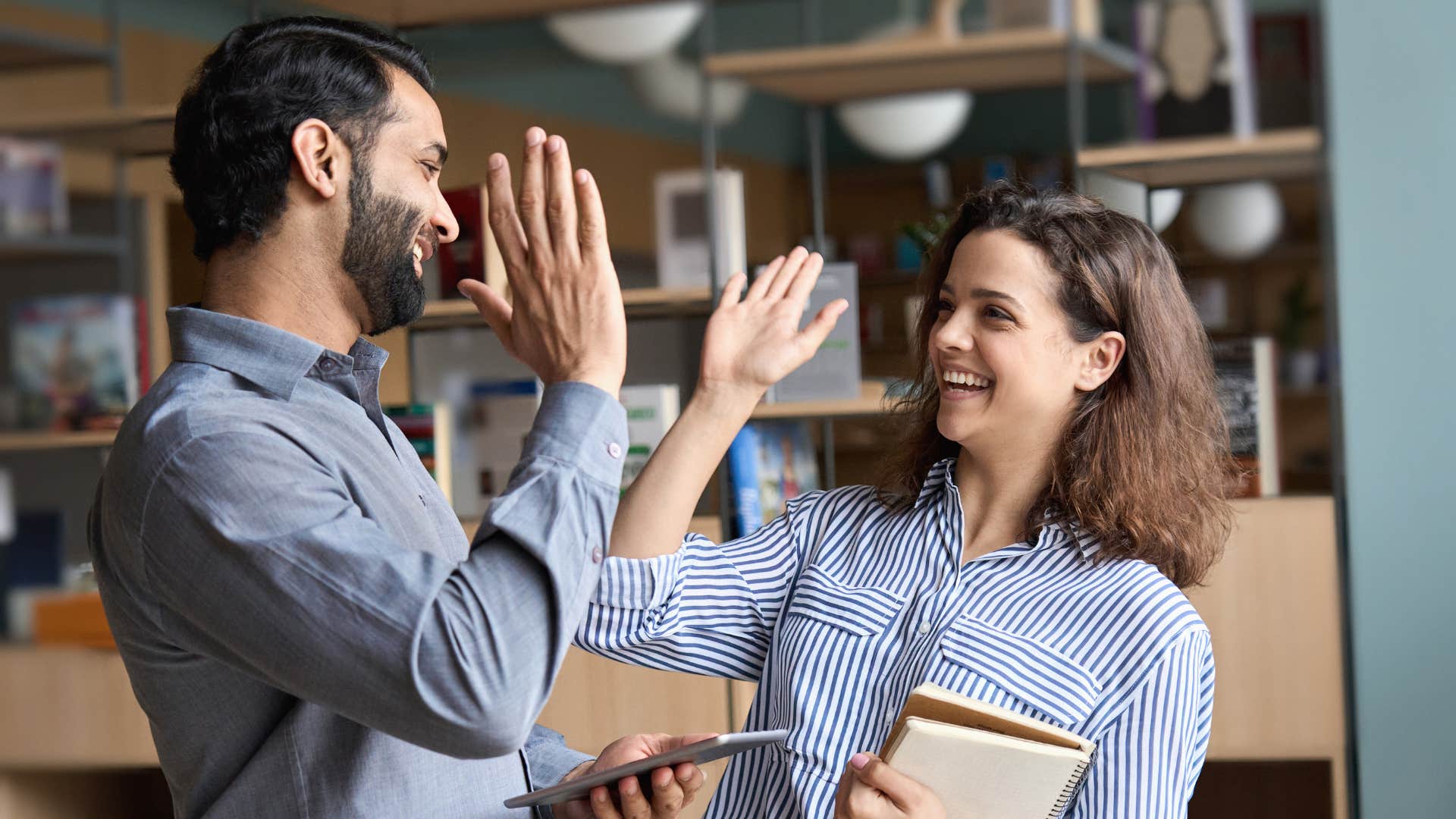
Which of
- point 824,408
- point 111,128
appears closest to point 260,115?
point 824,408

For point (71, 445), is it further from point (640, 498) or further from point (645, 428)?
point (640, 498)

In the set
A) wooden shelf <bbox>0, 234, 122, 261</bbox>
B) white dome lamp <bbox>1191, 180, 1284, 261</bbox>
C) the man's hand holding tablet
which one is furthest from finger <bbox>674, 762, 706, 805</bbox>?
white dome lamp <bbox>1191, 180, 1284, 261</bbox>

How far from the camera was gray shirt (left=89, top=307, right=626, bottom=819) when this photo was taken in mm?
913

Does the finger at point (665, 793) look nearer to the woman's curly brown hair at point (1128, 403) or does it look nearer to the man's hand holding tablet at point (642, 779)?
the man's hand holding tablet at point (642, 779)

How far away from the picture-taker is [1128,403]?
4.69 feet

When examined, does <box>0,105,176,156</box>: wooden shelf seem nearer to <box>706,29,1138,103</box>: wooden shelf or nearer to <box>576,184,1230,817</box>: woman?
<box>706,29,1138,103</box>: wooden shelf

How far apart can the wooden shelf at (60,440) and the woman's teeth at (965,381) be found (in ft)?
7.43

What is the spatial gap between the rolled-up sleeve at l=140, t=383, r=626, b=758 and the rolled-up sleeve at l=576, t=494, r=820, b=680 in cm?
42

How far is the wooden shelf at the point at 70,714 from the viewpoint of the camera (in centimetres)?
309

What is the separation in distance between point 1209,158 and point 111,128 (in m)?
2.48

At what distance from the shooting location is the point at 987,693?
1287 millimetres

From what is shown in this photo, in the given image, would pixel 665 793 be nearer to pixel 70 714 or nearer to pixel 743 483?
pixel 743 483

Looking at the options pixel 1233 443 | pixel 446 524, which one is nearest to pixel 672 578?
pixel 446 524

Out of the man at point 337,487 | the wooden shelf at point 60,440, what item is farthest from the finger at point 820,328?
the wooden shelf at point 60,440
